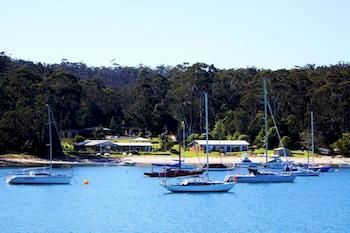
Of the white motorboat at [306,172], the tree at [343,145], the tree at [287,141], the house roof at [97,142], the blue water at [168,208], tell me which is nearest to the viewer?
the blue water at [168,208]

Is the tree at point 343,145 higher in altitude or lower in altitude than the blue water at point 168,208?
higher

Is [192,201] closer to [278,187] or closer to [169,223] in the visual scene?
[169,223]

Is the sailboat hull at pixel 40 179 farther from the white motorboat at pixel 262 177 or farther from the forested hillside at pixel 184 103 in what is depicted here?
the forested hillside at pixel 184 103

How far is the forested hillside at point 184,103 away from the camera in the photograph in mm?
119250

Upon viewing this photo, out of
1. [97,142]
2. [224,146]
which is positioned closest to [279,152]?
[224,146]

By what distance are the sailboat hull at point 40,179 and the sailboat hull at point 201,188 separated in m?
15.8

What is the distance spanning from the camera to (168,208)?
5709 centimetres

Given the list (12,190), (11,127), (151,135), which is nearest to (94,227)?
(12,190)

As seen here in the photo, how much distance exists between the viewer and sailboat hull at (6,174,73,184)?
77500mm

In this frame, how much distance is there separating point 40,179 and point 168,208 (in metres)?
24.4

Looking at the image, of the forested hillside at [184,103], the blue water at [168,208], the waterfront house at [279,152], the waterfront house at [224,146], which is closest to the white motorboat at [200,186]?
the blue water at [168,208]

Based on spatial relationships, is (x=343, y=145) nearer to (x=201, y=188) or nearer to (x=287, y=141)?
(x=287, y=141)

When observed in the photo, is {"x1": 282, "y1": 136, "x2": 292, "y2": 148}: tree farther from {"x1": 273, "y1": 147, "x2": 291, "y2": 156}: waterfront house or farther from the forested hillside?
{"x1": 273, "y1": 147, "x2": 291, "y2": 156}: waterfront house

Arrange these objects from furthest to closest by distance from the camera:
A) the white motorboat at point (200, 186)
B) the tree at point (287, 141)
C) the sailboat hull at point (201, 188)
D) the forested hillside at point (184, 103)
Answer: the tree at point (287, 141)
the forested hillside at point (184, 103)
the sailboat hull at point (201, 188)
the white motorboat at point (200, 186)
